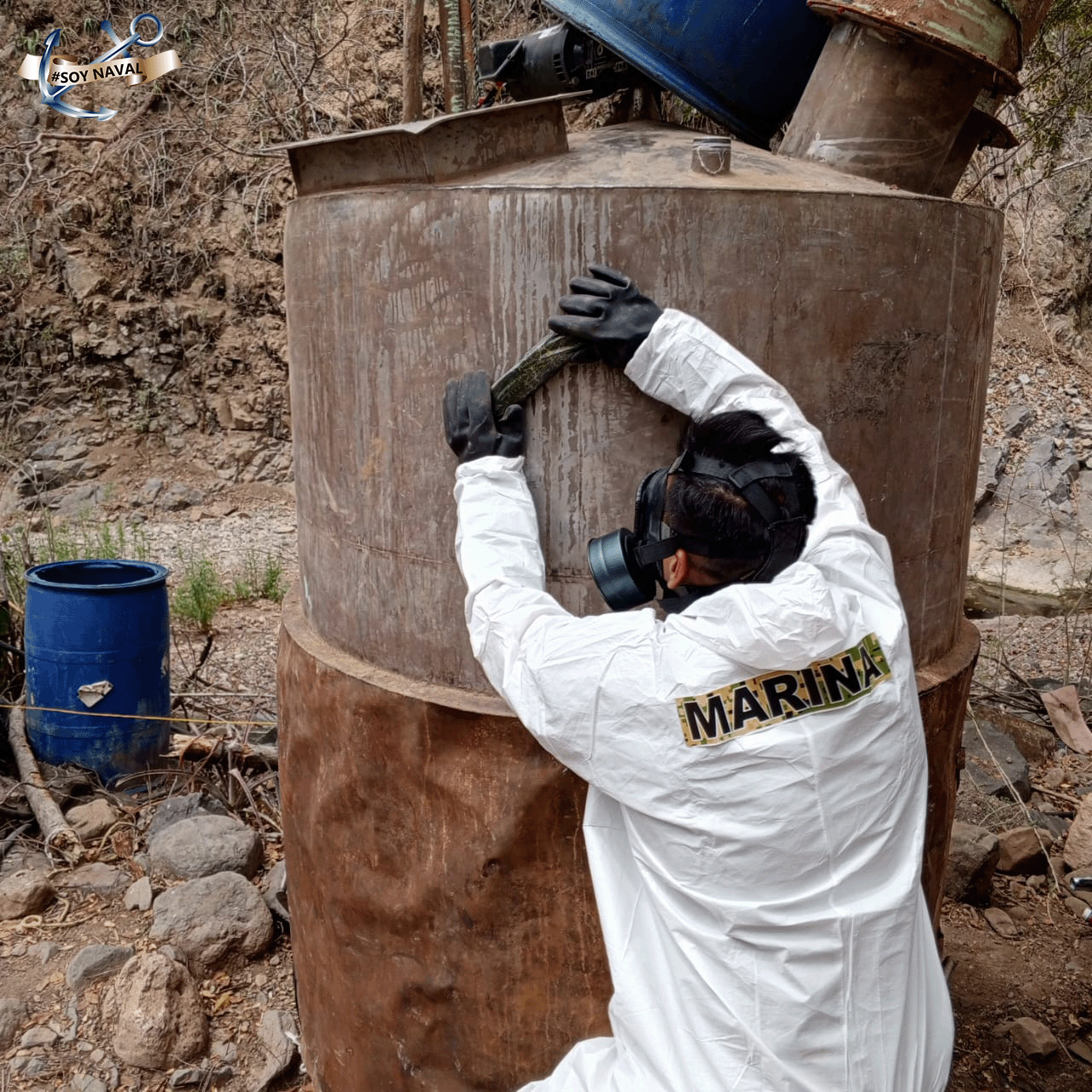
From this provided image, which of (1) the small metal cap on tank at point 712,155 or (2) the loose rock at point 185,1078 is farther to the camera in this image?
(2) the loose rock at point 185,1078

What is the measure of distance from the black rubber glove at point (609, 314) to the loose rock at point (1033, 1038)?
2359 mm

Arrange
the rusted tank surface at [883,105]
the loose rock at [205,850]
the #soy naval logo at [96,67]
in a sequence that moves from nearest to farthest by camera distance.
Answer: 1. the rusted tank surface at [883,105]
2. the loose rock at [205,850]
3. the #soy naval logo at [96,67]

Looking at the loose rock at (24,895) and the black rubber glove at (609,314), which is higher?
the black rubber glove at (609,314)

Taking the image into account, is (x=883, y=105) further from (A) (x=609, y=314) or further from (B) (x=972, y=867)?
(B) (x=972, y=867)

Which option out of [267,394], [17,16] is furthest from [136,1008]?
[17,16]

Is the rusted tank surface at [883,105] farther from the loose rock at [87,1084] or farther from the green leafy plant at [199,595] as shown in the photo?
the green leafy plant at [199,595]

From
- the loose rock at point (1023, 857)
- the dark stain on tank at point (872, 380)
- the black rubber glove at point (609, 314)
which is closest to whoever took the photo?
the black rubber glove at point (609, 314)

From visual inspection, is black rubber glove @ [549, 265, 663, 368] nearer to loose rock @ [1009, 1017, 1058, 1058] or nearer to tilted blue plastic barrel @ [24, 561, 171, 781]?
loose rock @ [1009, 1017, 1058, 1058]

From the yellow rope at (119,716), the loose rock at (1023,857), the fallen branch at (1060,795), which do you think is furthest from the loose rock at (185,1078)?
the fallen branch at (1060,795)

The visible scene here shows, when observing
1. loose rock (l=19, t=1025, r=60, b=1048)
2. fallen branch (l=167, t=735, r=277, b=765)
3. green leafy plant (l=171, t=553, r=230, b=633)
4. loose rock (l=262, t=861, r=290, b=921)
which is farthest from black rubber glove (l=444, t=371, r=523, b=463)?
green leafy plant (l=171, t=553, r=230, b=633)

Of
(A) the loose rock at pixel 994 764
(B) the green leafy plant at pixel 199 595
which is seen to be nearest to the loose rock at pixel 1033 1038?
(A) the loose rock at pixel 994 764

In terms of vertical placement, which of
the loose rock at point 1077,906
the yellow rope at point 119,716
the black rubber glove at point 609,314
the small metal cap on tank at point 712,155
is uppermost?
the small metal cap on tank at point 712,155

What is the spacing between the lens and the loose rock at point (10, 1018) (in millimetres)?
2807

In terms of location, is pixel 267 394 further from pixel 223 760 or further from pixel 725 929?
pixel 725 929
